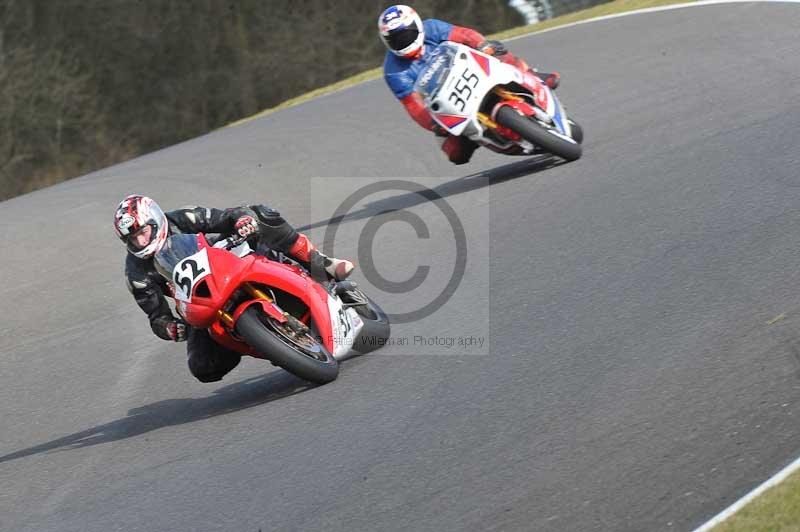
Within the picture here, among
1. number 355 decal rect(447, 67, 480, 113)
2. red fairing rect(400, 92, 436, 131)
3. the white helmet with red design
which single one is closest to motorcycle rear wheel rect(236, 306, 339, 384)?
the white helmet with red design

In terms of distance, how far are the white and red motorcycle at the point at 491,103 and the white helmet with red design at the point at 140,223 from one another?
406 centimetres

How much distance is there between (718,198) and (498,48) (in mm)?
2757

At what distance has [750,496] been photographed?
13.2 feet

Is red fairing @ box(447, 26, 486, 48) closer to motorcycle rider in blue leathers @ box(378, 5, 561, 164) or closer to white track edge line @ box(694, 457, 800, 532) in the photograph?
motorcycle rider in blue leathers @ box(378, 5, 561, 164)

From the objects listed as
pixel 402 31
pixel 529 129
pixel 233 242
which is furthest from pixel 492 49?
pixel 233 242

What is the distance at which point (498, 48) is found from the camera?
408 inches

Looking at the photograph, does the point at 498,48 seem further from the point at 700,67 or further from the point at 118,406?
the point at 118,406

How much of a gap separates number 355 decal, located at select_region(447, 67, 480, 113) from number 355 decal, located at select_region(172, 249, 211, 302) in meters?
4.23

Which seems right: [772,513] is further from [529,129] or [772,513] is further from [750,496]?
[529,129]

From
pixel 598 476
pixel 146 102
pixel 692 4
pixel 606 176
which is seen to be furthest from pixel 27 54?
pixel 598 476

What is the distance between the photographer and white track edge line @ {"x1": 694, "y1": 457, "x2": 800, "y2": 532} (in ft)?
12.9

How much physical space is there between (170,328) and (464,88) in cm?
430

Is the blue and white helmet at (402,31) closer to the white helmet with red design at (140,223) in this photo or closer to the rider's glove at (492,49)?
the rider's glove at (492,49)

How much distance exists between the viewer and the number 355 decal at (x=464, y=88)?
10062mm
